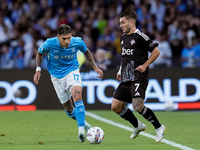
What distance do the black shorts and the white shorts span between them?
707 millimetres

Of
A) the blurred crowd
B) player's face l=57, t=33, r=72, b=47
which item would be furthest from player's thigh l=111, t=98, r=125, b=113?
the blurred crowd

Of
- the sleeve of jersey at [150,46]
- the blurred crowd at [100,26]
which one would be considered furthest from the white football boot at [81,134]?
the blurred crowd at [100,26]

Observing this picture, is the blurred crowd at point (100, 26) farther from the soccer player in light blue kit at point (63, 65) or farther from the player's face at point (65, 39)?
the player's face at point (65, 39)

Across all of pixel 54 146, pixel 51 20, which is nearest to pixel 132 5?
pixel 51 20

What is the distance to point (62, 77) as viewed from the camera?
362 inches

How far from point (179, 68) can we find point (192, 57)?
19.9 inches

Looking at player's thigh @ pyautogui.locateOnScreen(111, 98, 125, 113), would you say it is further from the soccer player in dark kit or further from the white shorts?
the white shorts

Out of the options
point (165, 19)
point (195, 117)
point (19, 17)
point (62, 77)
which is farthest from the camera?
point (19, 17)

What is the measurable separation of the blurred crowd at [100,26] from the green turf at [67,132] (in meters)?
1.95

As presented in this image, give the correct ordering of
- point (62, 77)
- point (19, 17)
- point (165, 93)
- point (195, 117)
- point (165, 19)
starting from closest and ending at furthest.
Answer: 1. point (62, 77)
2. point (195, 117)
3. point (165, 93)
4. point (165, 19)
5. point (19, 17)

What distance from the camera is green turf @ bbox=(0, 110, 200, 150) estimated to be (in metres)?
8.02

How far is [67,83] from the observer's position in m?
9.12

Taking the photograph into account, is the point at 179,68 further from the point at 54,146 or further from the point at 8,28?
the point at 54,146

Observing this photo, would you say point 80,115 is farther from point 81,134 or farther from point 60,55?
point 60,55
